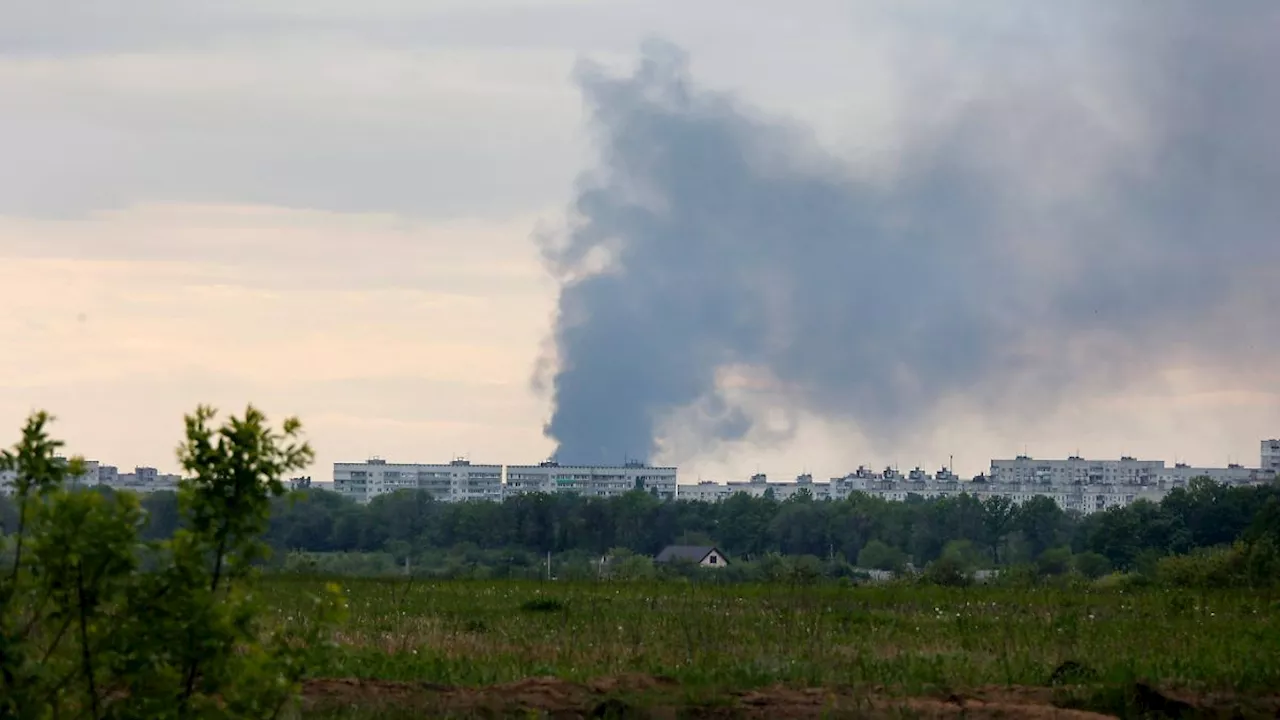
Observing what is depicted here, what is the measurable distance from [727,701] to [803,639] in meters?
5.71

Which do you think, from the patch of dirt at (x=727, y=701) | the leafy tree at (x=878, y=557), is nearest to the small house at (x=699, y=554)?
the leafy tree at (x=878, y=557)

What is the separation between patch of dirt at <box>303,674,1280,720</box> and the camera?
51.8ft

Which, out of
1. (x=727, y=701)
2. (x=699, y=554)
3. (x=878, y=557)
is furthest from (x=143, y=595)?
(x=878, y=557)

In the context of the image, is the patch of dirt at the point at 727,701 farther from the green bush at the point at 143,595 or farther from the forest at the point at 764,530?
the forest at the point at 764,530

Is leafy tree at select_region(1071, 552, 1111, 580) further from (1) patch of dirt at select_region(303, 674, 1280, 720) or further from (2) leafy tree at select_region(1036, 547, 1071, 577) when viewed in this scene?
(1) patch of dirt at select_region(303, 674, 1280, 720)

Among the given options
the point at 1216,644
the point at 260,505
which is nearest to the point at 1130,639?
the point at 1216,644

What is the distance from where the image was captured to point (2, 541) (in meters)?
9.16

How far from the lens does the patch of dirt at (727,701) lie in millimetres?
15773

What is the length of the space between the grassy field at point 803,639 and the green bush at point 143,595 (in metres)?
0.63

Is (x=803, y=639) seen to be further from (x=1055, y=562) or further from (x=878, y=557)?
(x=878, y=557)

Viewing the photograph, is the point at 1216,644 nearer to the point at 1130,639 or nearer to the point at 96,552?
the point at 1130,639

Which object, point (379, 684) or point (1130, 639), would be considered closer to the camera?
point (379, 684)

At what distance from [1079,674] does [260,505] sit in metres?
11.2

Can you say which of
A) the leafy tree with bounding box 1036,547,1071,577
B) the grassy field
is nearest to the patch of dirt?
the grassy field
